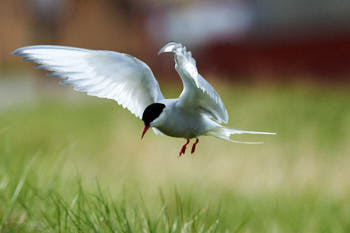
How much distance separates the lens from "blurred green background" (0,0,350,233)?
2.14 meters

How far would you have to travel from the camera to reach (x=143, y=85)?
1.71 m

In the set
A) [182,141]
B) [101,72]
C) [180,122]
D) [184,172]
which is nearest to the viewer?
[180,122]

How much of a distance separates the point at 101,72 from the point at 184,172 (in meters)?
2.76

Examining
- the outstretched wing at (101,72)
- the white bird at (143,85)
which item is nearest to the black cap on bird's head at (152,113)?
the white bird at (143,85)

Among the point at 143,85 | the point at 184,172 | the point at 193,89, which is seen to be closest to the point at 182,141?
the point at 184,172

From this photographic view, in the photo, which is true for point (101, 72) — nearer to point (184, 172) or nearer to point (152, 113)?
point (152, 113)

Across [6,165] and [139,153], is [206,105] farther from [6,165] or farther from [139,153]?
[139,153]

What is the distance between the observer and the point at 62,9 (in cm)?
1418

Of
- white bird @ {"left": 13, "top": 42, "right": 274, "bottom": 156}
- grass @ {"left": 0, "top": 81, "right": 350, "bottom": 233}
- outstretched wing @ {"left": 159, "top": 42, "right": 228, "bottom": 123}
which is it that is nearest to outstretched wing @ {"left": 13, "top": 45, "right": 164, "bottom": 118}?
white bird @ {"left": 13, "top": 42, "right": 274, "bottom": 156}

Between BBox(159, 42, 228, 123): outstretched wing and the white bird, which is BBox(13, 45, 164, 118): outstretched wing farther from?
BBox(159, 42, 228, 123): outstretched wing

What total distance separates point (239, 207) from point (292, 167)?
0.94 m

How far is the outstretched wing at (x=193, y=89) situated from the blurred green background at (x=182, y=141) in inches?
15.1

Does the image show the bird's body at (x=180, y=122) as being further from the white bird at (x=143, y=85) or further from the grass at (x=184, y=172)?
the grass at (x=184, y=172)

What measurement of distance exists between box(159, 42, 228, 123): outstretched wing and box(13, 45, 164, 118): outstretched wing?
7.3 inches
